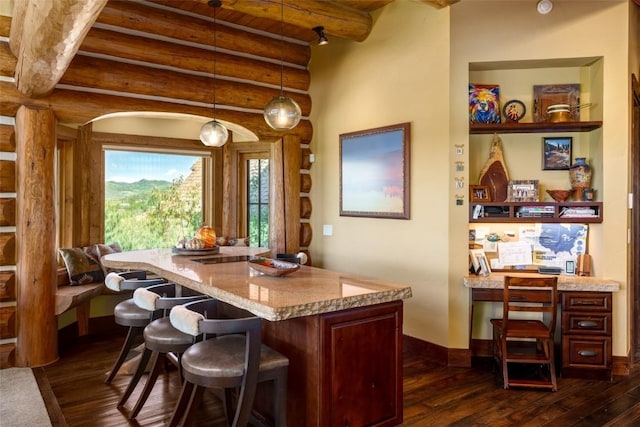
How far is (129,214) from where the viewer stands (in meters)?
5.64

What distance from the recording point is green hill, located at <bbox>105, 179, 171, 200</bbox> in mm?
5473

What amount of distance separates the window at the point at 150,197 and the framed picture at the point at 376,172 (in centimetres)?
232

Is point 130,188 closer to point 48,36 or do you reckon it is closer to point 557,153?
point 48,36

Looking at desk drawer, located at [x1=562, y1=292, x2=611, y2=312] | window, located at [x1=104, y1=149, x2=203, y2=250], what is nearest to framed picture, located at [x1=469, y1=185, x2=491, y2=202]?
desk drawer, located at [x1=562, y1=292, x2=611, y2=312]

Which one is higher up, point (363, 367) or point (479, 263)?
point (479, 263)

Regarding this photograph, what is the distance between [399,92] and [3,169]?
361 centimetres

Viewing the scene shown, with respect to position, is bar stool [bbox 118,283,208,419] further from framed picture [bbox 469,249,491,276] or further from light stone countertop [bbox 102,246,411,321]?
framed picture [bbox 469,249,491,276]

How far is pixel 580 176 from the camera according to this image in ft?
12.7

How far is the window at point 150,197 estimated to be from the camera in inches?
217

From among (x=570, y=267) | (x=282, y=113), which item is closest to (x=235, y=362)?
(x=282, y=113)

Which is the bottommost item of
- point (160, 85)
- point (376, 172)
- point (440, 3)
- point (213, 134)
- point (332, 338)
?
point (332, 338)

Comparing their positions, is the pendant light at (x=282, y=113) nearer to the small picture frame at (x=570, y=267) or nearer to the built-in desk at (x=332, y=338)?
the built-in desk at (x=332, y=338)

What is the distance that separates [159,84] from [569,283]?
4.16m

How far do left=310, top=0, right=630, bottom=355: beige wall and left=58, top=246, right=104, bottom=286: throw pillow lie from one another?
294cm
